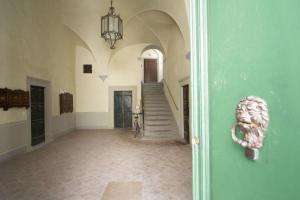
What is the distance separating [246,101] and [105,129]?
9.47 metres

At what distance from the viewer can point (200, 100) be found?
3.50 ft

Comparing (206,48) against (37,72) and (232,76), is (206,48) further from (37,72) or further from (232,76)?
(37,72)

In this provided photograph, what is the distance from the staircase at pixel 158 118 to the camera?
23.8 feet

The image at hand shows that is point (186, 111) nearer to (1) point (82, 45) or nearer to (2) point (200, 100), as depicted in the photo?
(2) point (200, 100)

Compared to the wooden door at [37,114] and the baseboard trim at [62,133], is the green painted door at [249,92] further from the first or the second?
the baseboard trim at [62,133]

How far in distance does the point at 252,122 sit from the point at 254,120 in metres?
0.01

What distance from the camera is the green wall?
2.73 feet

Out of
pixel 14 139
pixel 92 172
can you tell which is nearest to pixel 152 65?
pixel 14 139

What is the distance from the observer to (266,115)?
853 millimetres

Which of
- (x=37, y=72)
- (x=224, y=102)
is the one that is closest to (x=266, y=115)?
(x=224, y=102)

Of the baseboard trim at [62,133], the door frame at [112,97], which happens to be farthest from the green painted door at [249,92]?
the door frame at [112,97]

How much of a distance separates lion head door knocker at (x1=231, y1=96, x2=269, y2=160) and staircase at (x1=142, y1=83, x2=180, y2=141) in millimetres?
6179

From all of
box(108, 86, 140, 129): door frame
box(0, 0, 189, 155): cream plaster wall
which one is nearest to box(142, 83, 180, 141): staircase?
box(0, 0, 189, 155): cream plaster wall

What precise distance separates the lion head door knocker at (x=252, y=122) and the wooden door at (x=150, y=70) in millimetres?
13465
